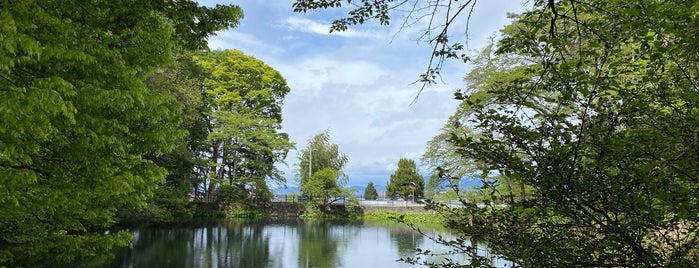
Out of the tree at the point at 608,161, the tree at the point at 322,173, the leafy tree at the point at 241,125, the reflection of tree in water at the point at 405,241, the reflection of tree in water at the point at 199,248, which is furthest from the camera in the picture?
the tree at the point at 322,173

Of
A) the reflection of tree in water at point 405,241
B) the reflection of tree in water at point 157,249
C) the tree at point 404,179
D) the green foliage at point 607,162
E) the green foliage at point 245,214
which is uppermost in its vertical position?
the tree at point 404,179

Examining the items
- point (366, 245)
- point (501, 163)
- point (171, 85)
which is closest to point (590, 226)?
point (501, 163)

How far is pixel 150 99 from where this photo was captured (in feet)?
14.0

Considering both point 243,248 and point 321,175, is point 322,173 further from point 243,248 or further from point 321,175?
point 243,248

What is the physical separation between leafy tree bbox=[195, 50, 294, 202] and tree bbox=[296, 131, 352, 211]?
9.57ft

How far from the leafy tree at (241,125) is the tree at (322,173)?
2.92m

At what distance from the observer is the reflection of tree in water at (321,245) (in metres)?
11.7

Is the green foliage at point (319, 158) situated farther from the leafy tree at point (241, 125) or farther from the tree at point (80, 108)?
the tree at point (80, 108)

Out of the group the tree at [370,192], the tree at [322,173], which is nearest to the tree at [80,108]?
the tree at [322,173]

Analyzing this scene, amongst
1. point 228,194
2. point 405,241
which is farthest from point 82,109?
point 228,194

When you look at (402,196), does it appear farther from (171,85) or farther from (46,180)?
(46,180)

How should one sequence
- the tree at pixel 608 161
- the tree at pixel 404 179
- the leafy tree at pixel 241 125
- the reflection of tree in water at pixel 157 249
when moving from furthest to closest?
the tree at pixel 404 179
the leafy tree at pixel 241 125
the reflection of tree in water at pixel 157 249
the tree at pixel 608 161

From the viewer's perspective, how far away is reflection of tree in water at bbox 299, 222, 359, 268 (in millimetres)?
11701

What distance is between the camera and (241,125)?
22938 mm
